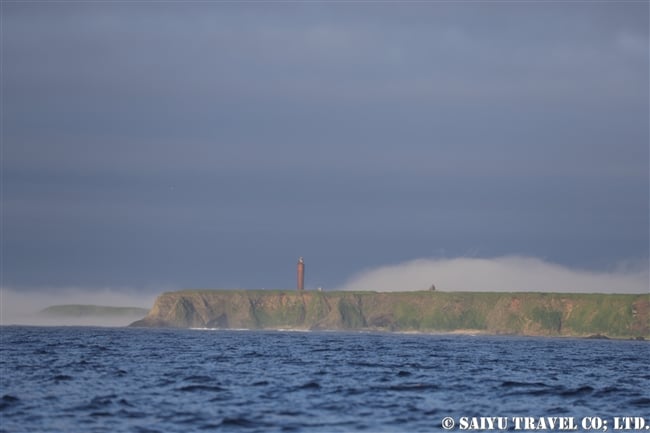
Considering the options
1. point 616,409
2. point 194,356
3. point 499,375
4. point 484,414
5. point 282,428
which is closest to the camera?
point 282,428

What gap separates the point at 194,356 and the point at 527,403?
136 feet

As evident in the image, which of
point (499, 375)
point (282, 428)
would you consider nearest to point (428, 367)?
point (499, 375)

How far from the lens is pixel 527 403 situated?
2026 inches

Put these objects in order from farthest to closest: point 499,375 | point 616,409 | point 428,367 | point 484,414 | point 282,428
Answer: point 428,367 → point 499,375 → point 616,409 → point 484,414 → point 282,428

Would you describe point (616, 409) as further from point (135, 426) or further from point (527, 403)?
point (135, 426)

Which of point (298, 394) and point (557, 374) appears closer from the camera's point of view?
point (298, 394)

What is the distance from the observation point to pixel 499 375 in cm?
7069

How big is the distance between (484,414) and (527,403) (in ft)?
19.3

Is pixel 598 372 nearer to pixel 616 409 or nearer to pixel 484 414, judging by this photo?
pixel 616 409

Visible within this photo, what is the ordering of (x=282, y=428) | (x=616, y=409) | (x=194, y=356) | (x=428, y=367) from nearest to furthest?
(x=282, y=428)
(x=616, y=409)
(x=428, y=367)
(x=194, y=356)

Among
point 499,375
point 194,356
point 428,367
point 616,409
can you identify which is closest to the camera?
point 616,409

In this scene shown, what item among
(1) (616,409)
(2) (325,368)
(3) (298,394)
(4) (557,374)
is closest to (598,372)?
(4) (557,374)

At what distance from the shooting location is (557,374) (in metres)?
74.9

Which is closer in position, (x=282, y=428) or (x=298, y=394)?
(x=282, y=428)
